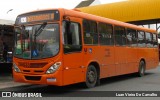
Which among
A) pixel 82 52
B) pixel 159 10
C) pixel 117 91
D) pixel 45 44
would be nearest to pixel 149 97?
pixel 117 91

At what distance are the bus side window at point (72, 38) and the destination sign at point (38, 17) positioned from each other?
0.43 metres

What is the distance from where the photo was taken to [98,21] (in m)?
14.3

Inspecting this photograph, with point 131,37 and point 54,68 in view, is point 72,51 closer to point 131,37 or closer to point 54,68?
point 54,68

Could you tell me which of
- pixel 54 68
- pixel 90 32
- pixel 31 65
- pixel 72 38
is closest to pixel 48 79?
pixel 54 68

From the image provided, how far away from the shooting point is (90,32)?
13547 mm

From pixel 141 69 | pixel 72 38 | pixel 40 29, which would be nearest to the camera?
pixel 40 29

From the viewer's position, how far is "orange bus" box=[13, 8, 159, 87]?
11594 mm

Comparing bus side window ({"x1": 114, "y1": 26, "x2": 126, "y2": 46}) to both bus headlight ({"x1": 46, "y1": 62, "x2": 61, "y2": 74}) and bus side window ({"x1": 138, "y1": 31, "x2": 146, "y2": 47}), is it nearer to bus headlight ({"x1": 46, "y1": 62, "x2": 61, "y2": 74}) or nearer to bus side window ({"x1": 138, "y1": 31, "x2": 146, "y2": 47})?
bus side window ({"x1": 138, "y1": 31, "x2": 146, "y2": 47})

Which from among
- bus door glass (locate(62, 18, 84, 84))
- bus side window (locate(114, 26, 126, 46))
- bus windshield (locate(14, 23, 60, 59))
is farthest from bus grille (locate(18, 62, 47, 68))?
bus side window (locate(114, 26, 126, 46))

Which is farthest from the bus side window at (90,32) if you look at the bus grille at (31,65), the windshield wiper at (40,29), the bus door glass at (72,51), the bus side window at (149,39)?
the bus side window at (149,39)

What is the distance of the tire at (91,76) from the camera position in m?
13.3

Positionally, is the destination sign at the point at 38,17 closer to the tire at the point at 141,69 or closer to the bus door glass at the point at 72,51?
the bus door glass at the point at 72,51

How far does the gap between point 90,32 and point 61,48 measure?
7.49 feet

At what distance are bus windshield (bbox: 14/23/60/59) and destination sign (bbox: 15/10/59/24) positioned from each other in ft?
0.80
